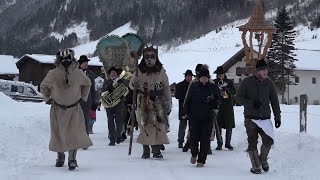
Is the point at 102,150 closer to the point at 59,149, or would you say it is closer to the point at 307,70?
the point at 59,149

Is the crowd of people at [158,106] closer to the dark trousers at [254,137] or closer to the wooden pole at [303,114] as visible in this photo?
the dark trousers at [254,137]

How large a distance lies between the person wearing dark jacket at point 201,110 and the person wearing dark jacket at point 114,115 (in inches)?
121

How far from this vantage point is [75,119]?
8.02 metres

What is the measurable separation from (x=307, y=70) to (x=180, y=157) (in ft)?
173

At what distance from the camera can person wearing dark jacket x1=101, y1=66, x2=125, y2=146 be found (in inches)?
451

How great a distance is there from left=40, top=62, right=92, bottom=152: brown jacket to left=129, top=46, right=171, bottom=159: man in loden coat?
169cm

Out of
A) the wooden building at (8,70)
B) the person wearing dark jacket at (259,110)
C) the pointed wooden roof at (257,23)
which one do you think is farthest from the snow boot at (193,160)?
the wooden building at (8,70)

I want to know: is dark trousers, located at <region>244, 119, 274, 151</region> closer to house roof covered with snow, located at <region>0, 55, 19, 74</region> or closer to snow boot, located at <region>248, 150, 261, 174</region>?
snow boot, located at <region>248, 150, 261, 174</region>

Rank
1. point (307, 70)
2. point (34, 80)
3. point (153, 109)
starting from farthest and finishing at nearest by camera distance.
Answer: point (34, 80) < point (307, 70) < point (153, 109)

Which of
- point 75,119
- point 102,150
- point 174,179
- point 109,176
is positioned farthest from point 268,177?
point 102,150

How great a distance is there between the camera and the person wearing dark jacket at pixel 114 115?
11.5 m

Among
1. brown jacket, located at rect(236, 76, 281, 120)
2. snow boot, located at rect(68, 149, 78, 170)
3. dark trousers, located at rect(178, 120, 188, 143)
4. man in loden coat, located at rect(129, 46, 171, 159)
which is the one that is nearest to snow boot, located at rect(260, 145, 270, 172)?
brown jacket, located at rect(236, 76, 281, 120)

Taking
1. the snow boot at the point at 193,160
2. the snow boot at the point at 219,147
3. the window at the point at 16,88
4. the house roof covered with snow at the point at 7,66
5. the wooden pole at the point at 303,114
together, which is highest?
the house roof covered with snow at the point at 7,66

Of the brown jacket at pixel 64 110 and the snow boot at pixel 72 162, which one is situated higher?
the brown jacket at pixel 64 110
